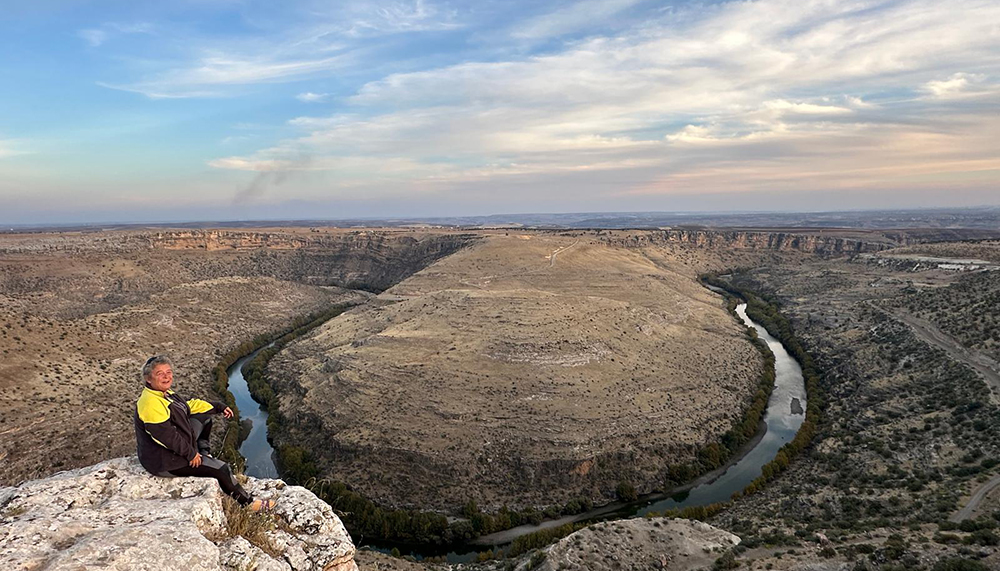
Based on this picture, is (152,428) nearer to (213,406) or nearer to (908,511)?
(213,406)

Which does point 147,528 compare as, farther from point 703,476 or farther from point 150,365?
point 703,476

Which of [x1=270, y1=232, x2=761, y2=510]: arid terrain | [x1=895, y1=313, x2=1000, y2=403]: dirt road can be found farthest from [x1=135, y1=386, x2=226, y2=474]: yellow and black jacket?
[x1=895, y1=313, x2=1000, y2=403]: dirt road

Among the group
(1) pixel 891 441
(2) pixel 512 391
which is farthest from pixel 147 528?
(1) pixel 891 441

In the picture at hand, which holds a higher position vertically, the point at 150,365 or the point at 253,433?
the point at 150,365

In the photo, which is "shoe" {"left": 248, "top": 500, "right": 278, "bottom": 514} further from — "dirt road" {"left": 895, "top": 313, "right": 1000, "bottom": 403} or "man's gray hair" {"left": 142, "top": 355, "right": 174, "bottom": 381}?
"dirt road" {"left": 895, "top": 313, "right": 1000, "bottom": 403}

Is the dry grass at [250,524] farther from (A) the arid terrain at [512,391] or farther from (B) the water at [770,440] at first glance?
(B) the water at [770,440]

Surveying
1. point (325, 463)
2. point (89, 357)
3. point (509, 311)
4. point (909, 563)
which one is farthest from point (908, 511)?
point (89, 357)
